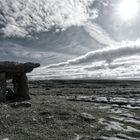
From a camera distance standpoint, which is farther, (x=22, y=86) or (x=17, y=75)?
(x=17, y=75)

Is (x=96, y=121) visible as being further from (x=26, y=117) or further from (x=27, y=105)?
(x=27, y=105)

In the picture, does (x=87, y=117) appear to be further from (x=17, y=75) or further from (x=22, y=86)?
(x=17, y=75)

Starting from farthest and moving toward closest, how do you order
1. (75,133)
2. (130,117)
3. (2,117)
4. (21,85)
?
(21,85)
(130,117)
(2,117)
(75,133)

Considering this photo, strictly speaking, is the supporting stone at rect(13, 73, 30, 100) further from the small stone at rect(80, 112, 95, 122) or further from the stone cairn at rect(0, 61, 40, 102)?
the small stone at rect(80, 112, 95, 122)

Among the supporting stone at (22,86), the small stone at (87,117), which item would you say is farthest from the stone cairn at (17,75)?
the small stone at (87,117)

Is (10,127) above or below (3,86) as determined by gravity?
below

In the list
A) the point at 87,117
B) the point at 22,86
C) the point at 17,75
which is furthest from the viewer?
the point at 17,75

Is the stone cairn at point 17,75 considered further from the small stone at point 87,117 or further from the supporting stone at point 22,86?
the small stone at point 87,117

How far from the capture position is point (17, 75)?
3206 centimetres

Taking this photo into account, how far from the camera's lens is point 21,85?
31.8 meters

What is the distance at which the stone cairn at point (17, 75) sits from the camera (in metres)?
28.6

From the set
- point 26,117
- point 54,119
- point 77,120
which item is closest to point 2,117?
point 26,117

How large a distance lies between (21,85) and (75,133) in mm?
16528

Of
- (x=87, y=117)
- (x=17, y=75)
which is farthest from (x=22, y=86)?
(x=87, y=117)
